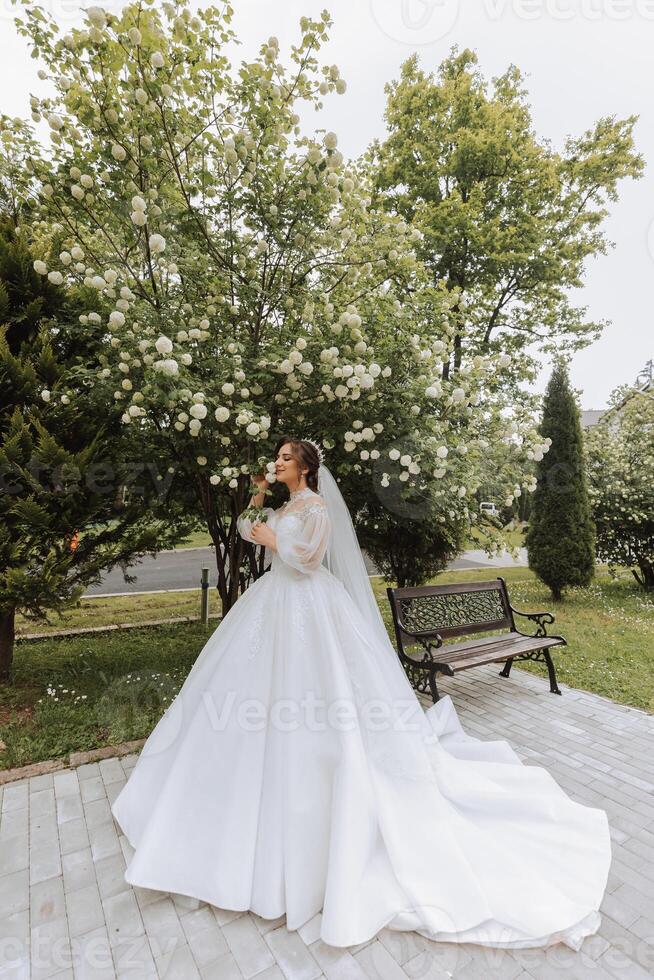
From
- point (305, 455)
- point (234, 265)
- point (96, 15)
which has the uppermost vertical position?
point (96, 15)

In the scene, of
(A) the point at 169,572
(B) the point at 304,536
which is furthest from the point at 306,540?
(A) the point at 169,572

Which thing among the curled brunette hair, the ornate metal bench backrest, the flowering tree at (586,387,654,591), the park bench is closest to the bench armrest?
the park bench

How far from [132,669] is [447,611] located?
353 cm

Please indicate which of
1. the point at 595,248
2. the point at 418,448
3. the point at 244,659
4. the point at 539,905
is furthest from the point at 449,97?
the point at 539,905

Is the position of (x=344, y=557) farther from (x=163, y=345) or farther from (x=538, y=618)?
(x=538, y=618)

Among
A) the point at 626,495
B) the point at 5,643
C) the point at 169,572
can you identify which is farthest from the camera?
→ the point at 169,572

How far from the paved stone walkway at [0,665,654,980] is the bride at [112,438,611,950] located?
0.25 feet

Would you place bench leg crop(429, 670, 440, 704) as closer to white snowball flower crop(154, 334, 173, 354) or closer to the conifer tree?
the conifer tree

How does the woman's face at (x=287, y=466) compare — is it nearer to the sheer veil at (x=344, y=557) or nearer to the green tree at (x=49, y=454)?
the sheer veil at (x=344, y=557)

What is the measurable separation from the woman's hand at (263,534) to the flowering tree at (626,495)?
9786mm

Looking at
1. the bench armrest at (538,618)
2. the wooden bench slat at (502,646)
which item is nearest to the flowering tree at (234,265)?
the wooden bench slat at (502,646)

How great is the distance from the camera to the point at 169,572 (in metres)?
12.6

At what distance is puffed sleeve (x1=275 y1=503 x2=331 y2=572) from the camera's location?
299 cm

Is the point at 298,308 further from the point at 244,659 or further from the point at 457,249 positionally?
the point at 457,249
